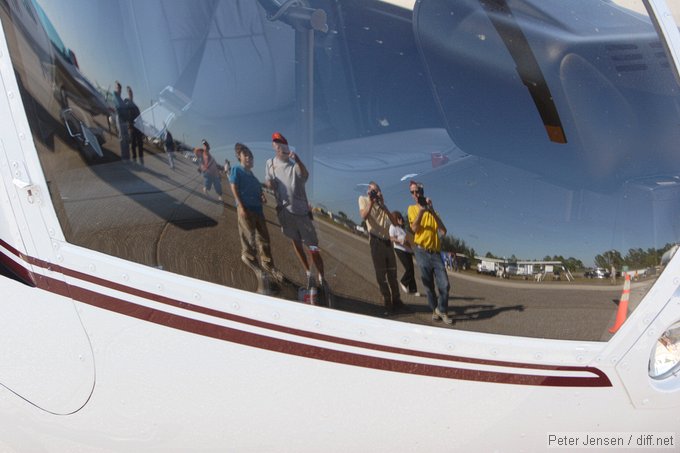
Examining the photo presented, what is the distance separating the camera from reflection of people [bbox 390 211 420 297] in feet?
6.00

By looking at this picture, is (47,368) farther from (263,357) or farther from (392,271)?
(392,271)

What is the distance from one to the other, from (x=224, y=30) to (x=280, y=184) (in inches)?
18.6

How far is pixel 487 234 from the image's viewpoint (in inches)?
72.6

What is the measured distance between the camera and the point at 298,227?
184cm

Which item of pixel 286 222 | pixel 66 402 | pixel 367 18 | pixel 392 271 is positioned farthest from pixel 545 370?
pixel 66 402

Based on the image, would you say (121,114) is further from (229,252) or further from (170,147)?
(229,252)

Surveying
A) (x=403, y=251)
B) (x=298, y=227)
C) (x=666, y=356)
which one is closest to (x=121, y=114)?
(x=298, y=227)

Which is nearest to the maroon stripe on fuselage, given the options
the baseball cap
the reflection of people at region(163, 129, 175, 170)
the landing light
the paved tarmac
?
the paved tarmac

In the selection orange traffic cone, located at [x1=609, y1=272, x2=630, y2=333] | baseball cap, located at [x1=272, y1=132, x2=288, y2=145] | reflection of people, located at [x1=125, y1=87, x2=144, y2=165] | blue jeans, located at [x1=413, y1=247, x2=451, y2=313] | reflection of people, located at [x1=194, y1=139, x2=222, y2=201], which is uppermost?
reflection of people, located at [x1=125, y1=87, x2=144, y2=165]

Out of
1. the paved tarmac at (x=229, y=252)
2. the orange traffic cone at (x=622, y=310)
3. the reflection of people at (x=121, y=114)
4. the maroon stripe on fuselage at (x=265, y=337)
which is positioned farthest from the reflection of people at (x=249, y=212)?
the orange traffic cone at (x=622, y=310)

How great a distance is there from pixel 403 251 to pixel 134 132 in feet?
2.66

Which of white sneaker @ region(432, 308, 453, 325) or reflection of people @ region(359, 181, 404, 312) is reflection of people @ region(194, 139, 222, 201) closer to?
reflection of people @ region(359, 181, 404, 312)

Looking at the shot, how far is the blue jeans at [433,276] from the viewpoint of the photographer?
1832mm

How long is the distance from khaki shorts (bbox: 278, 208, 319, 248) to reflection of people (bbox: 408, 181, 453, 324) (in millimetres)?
270
